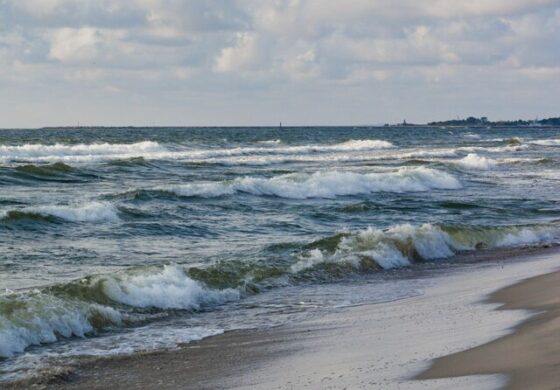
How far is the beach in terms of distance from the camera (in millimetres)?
7543

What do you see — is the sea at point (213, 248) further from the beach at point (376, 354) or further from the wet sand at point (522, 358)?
the wet sand at point (522, 358)

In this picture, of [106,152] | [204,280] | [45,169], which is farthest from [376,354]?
[106,152]

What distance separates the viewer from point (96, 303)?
11477mm

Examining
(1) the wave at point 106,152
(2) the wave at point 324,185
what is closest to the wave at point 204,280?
(2) the wave at point 324,185

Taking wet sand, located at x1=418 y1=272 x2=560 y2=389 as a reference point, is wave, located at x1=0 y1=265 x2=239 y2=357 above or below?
below

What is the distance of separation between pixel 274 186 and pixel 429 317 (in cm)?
2064

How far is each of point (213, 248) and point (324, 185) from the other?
15914 mm

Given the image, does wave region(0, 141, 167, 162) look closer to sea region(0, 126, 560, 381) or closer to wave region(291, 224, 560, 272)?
sea region(0, 126, 560, 381)

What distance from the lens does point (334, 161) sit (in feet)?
186

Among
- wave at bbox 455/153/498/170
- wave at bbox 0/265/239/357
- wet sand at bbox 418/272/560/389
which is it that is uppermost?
wet sand at bbox 418/272/560/389

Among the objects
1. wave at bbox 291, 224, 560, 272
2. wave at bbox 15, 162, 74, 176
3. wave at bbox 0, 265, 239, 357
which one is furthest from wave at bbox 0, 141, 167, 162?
wave at bbox 0, 265, 239, 357

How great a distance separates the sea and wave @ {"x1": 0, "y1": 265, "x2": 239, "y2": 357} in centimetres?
2

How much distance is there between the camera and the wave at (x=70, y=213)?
20.0m

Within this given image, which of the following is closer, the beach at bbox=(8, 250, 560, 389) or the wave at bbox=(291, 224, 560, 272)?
the beach at bbox=(8, 250, 560, 389)
